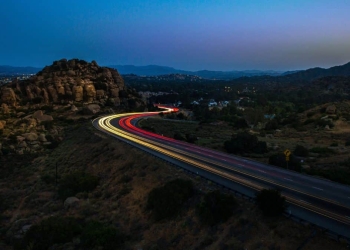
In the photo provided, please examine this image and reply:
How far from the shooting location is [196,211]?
1731 cm

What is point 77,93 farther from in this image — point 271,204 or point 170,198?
point 271,204

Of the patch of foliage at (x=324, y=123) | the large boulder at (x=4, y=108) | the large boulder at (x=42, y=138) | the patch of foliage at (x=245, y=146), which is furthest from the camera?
the large boulder at (x=4, y=108)

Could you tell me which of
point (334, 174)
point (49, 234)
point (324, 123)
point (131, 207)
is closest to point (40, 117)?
point (131, 207)

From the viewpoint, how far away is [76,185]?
91.4 feet

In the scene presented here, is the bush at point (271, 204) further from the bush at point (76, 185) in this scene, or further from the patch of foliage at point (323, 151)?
the patch of foliage at point (323, 151)

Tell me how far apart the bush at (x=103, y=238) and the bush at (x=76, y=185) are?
9619 millimetres

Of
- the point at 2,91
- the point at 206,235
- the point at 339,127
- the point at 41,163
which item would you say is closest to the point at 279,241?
the point at 206,235

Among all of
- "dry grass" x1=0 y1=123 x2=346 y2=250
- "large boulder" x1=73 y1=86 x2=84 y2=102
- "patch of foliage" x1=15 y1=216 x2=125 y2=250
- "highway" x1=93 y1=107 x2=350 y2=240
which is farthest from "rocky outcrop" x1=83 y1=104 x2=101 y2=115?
"patch of foliage" x1=15 y1=216 x2=125 y2=250

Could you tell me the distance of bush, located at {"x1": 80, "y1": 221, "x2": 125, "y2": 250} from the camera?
1683cm

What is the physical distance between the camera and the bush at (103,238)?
16828mm

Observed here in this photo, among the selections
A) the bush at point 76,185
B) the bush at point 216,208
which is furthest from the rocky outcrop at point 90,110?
the bush at point 216,208

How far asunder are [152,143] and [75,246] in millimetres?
21738

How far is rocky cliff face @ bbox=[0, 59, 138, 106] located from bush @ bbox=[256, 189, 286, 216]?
84549mm

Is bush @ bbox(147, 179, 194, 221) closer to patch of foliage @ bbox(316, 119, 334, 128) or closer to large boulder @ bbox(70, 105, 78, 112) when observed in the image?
patch of foliage @ bbox(316, 119, 334, 128)
